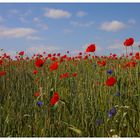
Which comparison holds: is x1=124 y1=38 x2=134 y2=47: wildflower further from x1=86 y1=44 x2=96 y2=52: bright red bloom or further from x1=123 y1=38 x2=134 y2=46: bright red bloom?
x1=86 y1=44 x2=96 y2=52: bright red bloom

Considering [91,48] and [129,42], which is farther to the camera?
[91,48]

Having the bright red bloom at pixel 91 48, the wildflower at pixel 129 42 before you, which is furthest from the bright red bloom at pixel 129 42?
the bright red bloom at pixel 91 48

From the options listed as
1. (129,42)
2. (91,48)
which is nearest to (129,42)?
(129,42)

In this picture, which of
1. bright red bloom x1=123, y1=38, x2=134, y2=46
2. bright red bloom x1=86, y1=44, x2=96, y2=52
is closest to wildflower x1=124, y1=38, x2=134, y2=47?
bright red bloom x1=123, y1=38, x2=134, y2=46

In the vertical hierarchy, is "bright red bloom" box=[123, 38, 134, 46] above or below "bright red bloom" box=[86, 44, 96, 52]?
above

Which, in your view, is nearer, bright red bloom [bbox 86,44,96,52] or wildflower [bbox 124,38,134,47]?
wildflower [bbox 124,38,134,47]

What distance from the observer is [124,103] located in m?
3.23

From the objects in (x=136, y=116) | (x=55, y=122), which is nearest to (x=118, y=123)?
(x=136, y=116)

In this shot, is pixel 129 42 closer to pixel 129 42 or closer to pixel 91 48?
pixel 129 42

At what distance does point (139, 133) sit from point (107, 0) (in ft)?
4.73

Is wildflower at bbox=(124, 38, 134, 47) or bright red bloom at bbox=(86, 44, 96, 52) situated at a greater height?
wildflower at bbox=(124, 38, 134, 47)

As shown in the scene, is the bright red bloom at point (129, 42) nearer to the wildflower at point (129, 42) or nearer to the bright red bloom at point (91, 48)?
the wildflower at point (129, 42)

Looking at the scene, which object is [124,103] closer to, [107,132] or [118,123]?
[118,123]

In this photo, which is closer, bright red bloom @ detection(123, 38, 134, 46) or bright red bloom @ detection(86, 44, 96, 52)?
bright red bloom @ detection(123, 38, 134, 46)
